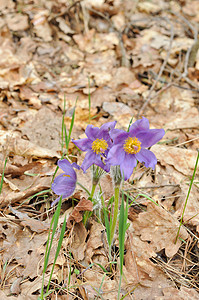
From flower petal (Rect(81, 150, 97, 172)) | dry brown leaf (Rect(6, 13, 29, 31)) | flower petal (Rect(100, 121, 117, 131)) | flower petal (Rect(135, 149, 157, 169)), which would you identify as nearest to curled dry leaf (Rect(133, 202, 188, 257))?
flower petal (Rect(135, 149, 157, 169))

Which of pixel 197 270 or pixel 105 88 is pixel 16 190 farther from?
pixel 105 88

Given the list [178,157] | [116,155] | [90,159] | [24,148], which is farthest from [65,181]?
[178,157]

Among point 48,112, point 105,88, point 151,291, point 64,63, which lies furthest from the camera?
point 64,63

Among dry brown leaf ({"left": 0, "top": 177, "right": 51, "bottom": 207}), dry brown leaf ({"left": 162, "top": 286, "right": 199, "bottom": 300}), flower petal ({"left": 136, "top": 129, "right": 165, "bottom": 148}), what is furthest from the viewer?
dry brown leaf ({"left": 0, "top": 177, "right": 51, "bottom": 207})

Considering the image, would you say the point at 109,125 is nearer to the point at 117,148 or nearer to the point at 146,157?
the point at 117,148

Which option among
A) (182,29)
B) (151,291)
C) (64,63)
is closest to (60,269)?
(151,291)

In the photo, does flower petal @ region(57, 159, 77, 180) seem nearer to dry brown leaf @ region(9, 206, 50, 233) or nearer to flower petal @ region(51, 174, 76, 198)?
flower petal @ region(51, 174, 76, 198)

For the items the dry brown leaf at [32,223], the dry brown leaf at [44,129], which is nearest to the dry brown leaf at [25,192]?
the dry brown leaf at [32,223]
